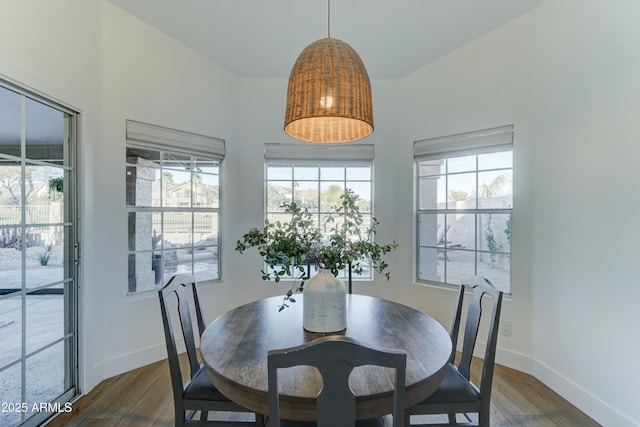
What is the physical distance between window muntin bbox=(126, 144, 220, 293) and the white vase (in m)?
1.96

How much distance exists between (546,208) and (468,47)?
1615 millimetres

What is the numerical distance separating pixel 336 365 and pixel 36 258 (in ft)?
6.84

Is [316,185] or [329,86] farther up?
[329,86]

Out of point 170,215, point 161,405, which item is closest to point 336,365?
point 161,405

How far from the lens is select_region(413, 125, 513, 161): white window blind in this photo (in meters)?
2.65

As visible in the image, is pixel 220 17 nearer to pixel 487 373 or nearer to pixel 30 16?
pixel 30 16

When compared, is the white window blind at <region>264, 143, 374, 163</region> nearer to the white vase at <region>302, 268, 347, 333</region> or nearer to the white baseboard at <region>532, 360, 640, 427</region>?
the white vase at <region>302, 268, 347, 333</region>

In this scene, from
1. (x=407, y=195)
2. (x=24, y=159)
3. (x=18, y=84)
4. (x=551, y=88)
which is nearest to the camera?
(x=18, y=84)

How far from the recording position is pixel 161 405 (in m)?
2.06

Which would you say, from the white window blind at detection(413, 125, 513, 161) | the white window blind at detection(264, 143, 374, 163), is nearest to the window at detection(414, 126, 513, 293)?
the white window blind at detection(413, 125, 513, 161)

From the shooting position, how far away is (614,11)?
1881 millimetres

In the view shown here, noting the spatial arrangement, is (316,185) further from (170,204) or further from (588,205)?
(588,205)

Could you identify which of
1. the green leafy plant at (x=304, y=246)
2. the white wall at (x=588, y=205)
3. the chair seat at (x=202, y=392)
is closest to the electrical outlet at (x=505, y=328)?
the white wall at (x=588, y=205)

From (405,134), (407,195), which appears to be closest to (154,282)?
(407,195)
